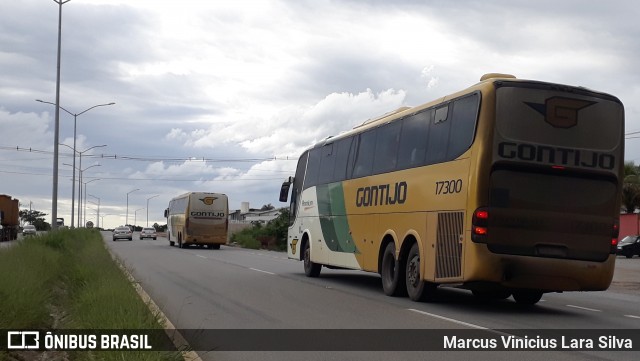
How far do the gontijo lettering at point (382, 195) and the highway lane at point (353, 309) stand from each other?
2.03 m

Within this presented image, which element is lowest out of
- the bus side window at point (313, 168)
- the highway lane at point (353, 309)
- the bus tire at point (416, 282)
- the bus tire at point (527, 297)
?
the highway lane at point (353, 309)

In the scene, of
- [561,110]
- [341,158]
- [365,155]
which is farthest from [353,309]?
[341,158]

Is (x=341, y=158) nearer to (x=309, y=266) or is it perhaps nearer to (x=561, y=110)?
(x=309, y=266)

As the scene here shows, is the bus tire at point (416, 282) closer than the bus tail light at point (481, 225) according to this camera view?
No

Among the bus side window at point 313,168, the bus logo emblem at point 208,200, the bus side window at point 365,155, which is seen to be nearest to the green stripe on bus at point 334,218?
the bus side window at point 313,168

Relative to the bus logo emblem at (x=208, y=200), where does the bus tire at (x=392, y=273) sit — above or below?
below

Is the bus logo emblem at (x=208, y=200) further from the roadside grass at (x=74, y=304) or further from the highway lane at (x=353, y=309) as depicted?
the roadside grass at (x=74, y=304)

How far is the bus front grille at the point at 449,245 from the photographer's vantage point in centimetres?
1388

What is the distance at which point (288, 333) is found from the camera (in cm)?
1151

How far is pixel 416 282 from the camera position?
51.7 ft

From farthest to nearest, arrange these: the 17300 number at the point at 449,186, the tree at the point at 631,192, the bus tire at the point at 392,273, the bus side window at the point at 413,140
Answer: the tree at the point at 631,192
the bus tire at the point at 392,273
the bus side window at the point at 413,140
the 17300 number at the point at 449,186

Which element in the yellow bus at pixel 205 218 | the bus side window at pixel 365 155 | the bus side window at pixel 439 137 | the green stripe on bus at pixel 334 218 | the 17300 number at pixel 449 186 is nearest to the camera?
the 17300 number at pixel 449 186

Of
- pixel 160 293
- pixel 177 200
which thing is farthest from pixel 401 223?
pixel 177 200

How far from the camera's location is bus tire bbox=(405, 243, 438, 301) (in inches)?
615
